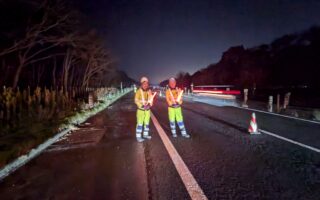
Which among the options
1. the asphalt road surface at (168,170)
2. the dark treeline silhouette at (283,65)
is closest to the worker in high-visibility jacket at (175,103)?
the asphalt road surface at (168,170)

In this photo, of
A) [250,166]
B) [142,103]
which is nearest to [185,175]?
[250,166]

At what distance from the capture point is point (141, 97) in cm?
890

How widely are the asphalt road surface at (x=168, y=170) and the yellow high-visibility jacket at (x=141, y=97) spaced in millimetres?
1128

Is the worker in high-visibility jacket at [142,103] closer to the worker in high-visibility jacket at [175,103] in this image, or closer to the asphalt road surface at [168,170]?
the asphalt road surface at [168,170]

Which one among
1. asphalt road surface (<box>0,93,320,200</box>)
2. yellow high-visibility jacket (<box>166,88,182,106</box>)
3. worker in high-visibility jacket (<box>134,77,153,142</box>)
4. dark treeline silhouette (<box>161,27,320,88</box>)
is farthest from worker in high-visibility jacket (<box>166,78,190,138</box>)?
dark treeline silhouette (<box>161,27,320,88</box>)

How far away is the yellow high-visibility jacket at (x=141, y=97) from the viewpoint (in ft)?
29.1

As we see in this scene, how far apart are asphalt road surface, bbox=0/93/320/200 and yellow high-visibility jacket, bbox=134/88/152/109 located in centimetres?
113

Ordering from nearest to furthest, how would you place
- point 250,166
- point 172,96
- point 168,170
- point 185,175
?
point 185,175 → point 168,170 → point 250,166 → point 172,96

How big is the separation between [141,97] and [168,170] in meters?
3.62

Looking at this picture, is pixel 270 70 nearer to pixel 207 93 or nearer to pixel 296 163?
pixel 207 93

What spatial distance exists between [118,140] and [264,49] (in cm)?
5657

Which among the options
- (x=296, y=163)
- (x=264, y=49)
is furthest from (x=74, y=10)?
(x=264, y=49)

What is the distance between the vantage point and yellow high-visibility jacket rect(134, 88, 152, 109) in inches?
350

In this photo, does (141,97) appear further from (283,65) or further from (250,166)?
(283,65)
